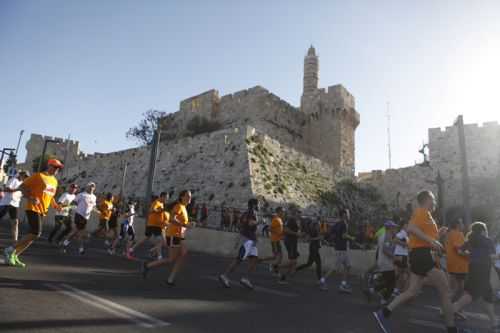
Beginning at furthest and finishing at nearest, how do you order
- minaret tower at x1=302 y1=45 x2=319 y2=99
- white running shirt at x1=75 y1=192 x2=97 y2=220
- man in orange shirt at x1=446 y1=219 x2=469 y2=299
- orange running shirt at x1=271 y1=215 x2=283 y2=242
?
minaret tower at x1=302 y1=45 x2=319 y2=99, white running shirt at x1=75 y1=192 x2=97 y2=220, orange running shirt at x1=271 y1=215 x2=283 y2=242, man in orange shirt at x1=446 y1=219 x2=469 y2=299

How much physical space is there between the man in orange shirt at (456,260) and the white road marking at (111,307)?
542 cm

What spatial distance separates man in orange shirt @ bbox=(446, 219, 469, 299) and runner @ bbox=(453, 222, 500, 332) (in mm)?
1022

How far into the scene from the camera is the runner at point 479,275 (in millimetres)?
5188

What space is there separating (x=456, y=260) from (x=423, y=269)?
322cm

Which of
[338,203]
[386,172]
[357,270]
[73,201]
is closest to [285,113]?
[386,172]

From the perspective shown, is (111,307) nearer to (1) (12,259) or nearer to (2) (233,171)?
(1) (12,259)

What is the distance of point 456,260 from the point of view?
6.82 metres

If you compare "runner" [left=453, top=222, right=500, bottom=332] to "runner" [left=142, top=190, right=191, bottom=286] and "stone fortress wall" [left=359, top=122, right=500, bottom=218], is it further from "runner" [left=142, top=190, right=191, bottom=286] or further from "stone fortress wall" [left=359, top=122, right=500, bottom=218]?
"stone fortress wall" [left=359, top=122, right=500, bottom=218]

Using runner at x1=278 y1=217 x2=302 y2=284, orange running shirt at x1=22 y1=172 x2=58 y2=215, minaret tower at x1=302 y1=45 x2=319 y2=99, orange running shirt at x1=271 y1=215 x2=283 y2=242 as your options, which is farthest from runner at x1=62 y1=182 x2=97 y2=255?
minaret tower at x1=302 y1=45 x2=319 y2=99

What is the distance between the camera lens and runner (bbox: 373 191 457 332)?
414cm

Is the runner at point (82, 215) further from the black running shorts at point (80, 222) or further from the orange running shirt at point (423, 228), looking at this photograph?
the orange running shirt at point (423, 228)

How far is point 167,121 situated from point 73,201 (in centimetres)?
3782

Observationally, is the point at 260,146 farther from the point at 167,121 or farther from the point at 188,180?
the point at 167,121

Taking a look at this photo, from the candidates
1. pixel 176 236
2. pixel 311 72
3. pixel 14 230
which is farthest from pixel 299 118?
pixel 14 230
